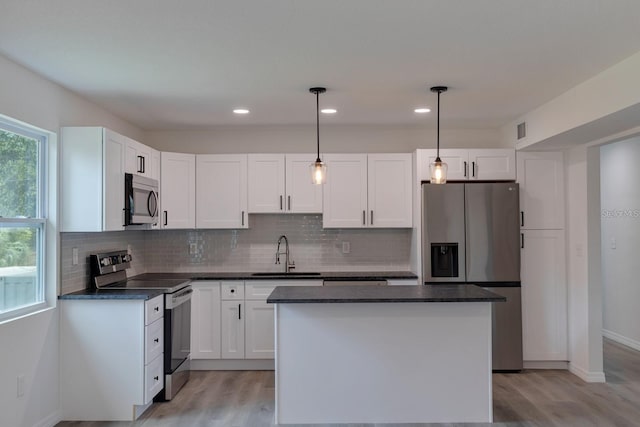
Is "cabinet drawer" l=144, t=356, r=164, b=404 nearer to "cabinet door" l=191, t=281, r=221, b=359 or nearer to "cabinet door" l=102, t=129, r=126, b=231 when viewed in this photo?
"cabinet door" l=191, t=281, r=221, b=359

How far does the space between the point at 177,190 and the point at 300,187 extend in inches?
50.5

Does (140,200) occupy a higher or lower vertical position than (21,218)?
higher

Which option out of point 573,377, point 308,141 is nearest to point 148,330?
point 308,141

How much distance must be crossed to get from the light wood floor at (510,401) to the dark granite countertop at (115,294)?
919 mm

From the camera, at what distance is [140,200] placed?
13.5ft

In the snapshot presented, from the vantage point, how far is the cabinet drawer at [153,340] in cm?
357

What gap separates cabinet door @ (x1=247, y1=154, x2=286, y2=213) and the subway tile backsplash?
33cm

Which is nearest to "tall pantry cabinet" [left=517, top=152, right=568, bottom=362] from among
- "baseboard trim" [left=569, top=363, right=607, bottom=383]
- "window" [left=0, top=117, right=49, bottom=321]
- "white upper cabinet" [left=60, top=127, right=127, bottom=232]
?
"baseboard trim" [left=569, top=363, right=607, bottom=383]

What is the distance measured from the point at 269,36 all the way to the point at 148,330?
2366mm

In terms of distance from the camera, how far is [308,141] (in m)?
5.29

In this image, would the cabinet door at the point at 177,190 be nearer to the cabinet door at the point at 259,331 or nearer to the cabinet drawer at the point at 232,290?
the cabinet drawer at the point at 232,290

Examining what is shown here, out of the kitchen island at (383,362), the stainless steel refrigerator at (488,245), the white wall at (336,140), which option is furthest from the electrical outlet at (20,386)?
the stainless steel refrigerator at (488,245)

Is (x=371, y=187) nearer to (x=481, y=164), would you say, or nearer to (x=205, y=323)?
(x=481, y=164)

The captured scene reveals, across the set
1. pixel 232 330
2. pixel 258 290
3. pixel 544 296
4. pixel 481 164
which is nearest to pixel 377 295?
pixel 258 290
